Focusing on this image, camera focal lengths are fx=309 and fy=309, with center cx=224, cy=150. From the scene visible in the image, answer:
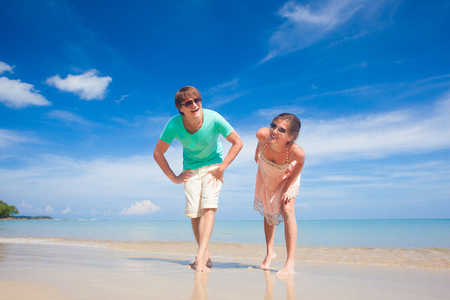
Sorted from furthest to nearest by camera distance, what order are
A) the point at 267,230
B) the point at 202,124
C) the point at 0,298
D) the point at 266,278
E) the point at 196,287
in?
the point at 267,230 < the point at 202,124 < the point at 266,278 < the point at 196,287 < the point at 0,298

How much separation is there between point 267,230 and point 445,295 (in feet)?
6.45

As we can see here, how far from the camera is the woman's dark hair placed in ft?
11.7

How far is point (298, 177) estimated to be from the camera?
12.9ft

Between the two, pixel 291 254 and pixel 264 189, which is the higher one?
pixel 264 189

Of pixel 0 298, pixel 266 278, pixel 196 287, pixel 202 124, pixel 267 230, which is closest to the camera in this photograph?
pixel 0 298

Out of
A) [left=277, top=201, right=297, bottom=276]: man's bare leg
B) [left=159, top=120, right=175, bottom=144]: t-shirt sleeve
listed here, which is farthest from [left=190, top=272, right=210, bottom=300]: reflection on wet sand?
[left=159, top=120, right=175, bottom=144]: t-shirt sleeve

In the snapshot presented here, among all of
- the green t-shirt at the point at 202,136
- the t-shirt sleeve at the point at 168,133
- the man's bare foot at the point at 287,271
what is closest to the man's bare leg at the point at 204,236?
the green t-shirt at the point at 202,136

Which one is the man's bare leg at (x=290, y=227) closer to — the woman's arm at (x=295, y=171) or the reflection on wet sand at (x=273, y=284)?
the woman's arm at (x=295, y=171)

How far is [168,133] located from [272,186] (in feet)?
4.94

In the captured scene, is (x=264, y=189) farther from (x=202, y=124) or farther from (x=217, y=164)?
(x=202, y=124)

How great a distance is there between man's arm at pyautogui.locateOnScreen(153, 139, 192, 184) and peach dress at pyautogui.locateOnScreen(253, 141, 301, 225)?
3.23 feet

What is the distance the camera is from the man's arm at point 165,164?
400 cm

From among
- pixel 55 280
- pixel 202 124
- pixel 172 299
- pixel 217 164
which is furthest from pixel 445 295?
pixel 55 280

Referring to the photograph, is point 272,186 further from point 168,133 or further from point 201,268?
point 168,133
